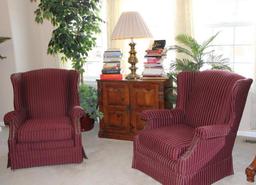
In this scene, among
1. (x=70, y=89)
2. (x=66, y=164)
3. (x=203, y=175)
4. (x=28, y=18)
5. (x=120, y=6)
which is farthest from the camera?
(x=28, y=18)

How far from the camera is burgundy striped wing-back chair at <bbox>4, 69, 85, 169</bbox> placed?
295cm

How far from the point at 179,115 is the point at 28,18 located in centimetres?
285

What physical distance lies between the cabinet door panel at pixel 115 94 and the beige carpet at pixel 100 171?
53cm

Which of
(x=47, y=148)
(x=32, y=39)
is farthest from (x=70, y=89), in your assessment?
(x=32, y=39)

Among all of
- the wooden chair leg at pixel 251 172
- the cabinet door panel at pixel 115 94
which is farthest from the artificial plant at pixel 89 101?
the wooden chair leg at pixel 251 172

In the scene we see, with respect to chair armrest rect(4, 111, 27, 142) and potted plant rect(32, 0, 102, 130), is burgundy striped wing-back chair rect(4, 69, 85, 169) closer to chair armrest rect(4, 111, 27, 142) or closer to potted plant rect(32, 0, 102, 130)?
chair armrest rect(4, 111, 27, 142)

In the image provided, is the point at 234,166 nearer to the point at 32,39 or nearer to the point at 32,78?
the point at 32,78

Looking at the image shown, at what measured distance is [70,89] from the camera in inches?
135

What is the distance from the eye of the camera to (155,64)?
3604 millimetres

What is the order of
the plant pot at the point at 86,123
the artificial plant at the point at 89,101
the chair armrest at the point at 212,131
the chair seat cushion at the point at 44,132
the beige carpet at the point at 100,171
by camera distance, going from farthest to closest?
the plant pot at the point at 86,123 < the artificial plant at the point at 89,101 < the chair seat cushion at the point at 44,132 < the beige carpet at the point at 100,171 < the chair armrest at the point at 212,131

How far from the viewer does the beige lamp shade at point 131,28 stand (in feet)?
11.1

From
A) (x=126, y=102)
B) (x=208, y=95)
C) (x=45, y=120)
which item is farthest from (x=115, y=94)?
(x=208, y=95)

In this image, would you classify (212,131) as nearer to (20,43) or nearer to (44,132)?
(44,132)

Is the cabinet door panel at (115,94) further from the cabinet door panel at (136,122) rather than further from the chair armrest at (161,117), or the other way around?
the chair armrest at (161,117)
